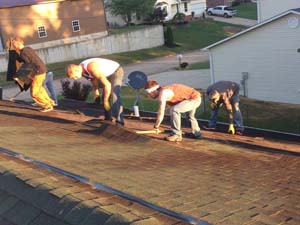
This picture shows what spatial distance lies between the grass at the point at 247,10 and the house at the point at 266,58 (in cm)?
4470

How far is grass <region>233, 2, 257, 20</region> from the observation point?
69.2 meters

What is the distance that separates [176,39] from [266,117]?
34.4 meters

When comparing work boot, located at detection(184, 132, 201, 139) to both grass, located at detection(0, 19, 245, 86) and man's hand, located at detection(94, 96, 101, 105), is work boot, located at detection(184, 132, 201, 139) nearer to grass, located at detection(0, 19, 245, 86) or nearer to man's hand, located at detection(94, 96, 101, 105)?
man's hand, located at detection(94, 96, 101, 105)

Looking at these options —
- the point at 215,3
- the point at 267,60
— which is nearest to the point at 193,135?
the point at 267,60

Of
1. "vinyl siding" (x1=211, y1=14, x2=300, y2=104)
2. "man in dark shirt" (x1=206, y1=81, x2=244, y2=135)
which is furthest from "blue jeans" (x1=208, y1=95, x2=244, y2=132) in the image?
"vinyl siding" (x1=211, y1=14, x2=300, y2=104)

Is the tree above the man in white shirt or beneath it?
beneath

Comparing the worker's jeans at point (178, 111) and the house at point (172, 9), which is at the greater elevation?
the worker's jeans at point (178, 111)

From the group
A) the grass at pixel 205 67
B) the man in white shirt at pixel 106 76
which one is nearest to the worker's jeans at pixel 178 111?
the man in white shirt at pixel 106 76

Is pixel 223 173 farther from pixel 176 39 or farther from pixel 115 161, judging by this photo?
pixel 176 39

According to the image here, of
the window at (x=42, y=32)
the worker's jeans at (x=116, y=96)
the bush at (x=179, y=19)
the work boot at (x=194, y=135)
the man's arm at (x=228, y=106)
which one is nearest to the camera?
the work boot at (x=194, y=135)

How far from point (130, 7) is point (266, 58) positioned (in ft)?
108

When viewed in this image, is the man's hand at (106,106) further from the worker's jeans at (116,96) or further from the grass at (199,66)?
the grass at (199,66)

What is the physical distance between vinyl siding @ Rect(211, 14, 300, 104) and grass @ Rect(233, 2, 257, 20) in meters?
44.8

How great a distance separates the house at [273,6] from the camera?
1085 inches
